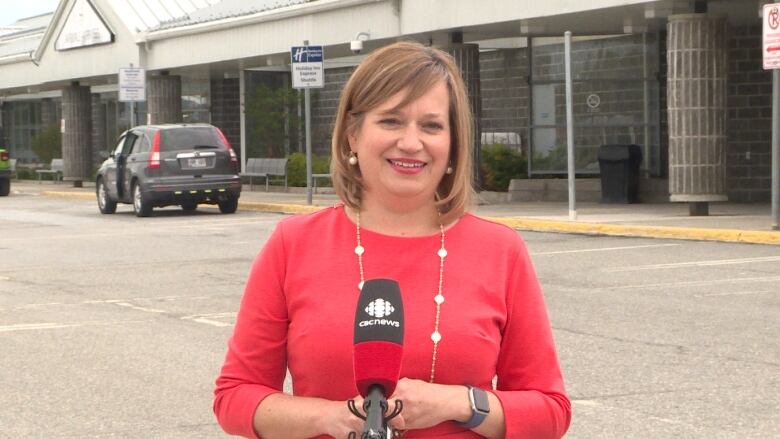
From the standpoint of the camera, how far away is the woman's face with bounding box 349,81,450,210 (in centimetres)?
321

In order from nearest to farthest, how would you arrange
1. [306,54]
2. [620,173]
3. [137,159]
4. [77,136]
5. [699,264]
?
[699,264], [137,159], [620,173], [306,54], [77,136]

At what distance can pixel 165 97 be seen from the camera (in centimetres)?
4212

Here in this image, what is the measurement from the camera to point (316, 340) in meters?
3.18

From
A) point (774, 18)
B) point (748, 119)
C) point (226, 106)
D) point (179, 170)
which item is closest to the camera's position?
point (774, 18)

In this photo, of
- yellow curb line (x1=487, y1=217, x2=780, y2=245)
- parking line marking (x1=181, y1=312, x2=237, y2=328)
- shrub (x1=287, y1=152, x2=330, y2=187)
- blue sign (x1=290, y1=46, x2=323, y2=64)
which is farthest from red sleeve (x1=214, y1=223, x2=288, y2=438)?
shrub (x1=287, y1=152, x2=330, y2=187)

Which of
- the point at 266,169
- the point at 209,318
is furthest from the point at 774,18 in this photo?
the point at 266,169

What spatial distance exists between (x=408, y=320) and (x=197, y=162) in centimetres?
2551

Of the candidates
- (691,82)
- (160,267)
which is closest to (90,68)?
(691,82)

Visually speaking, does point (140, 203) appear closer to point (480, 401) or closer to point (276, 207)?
point (276, 207)

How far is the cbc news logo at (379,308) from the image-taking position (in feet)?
8.65

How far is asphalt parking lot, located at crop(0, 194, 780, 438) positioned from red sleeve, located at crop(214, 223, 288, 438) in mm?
4522

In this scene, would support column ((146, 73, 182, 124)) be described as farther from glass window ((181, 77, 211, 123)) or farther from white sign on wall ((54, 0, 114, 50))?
glass window ((181, 77, 211, 123))

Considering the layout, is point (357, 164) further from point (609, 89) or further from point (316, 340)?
point (609, 89)

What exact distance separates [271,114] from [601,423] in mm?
35232
